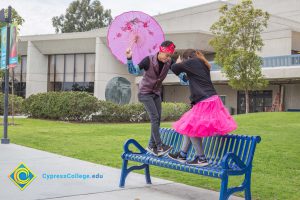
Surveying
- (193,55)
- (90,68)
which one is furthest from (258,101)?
(193,55)

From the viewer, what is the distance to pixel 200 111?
5801mm

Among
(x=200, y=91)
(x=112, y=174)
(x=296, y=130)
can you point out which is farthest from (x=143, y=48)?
(x=296, y=130)

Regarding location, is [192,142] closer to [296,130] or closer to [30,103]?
[296,130]

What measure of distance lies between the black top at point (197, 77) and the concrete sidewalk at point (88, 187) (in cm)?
143

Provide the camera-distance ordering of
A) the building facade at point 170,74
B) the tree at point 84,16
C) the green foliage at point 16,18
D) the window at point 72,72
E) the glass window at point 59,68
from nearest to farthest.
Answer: the green foliage at point 16,18, the building facade at point 170,74, the window at point 72,72, the glass window at point 59,68, the tree at point 84,16

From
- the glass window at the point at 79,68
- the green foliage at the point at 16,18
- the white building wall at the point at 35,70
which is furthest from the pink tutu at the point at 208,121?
the white building wall at the point at 35,70

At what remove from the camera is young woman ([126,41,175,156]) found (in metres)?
6.41

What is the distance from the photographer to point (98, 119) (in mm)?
24516

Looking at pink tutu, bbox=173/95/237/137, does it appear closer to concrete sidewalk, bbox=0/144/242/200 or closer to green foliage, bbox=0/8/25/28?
concrete sidewalk, bbox=0/144/242/200

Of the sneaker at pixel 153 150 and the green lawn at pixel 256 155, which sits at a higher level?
the sneaker at pixel 153 150

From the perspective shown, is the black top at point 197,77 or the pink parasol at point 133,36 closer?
the black top at point 197,77

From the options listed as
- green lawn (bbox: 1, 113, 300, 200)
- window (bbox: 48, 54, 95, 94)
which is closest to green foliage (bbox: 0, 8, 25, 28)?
green lawn (bbox: 1, 113, 300, 200)

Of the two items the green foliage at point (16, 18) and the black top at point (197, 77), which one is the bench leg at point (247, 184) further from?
the green foliage at point (16, 18)

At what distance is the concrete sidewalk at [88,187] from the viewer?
605 centimetres
